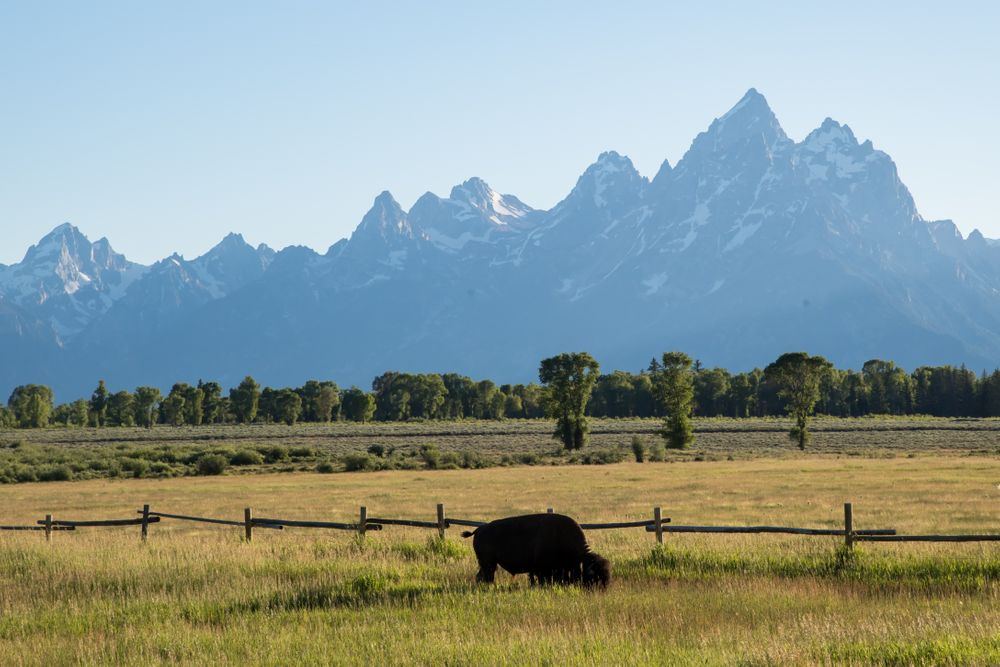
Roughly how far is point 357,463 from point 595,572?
187 ft

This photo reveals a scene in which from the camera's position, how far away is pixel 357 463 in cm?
7250

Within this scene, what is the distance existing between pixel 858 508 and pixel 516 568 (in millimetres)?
24230

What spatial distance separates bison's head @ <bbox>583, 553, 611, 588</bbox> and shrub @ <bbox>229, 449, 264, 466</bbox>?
63494mm

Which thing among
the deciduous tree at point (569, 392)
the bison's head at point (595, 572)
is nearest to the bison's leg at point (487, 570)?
the bison's head at point (595, 572)

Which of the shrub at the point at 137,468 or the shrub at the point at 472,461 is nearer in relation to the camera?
the shrub at the point at 137,468

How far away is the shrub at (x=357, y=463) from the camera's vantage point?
236 feet

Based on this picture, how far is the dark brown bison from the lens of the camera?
17062mm

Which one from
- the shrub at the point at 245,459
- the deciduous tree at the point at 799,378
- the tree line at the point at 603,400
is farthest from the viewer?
the tree line at the point at 603,400

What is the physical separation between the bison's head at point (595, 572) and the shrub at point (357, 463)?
55.8 meters

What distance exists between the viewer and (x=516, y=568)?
17250 mm

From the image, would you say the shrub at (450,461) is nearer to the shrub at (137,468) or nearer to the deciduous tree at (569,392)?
the deciduous tree at (569,392)

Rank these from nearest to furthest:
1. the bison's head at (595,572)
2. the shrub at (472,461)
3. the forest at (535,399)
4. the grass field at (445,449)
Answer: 1. the bison's head at (595,572)
2. the grass field at (445,449)
3. the shrub at (472,461)
4. the forest at (535,399)

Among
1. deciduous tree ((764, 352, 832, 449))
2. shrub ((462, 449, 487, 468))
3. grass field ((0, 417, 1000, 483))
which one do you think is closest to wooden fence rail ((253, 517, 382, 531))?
grass field ((0, 417, 1000, 483))

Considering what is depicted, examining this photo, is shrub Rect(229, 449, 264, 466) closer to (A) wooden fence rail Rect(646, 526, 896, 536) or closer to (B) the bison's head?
(A) wooden fence rail Rect(646, 526, 896, 536)
